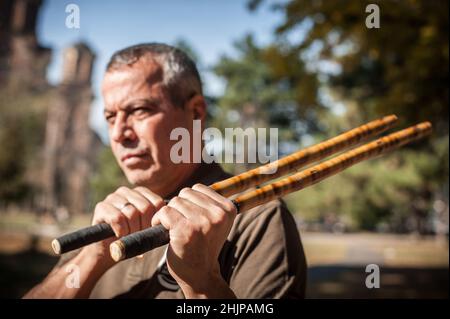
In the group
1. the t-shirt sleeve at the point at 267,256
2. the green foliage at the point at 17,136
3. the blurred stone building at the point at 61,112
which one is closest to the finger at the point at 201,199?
the t-shirt sleeve at the point at 267,256

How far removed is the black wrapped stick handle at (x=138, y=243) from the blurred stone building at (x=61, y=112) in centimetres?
4240

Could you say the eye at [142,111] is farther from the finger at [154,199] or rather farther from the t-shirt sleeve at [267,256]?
the t-shirt sleeve at [267,256]

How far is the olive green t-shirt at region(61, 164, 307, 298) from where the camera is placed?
1.42 metres

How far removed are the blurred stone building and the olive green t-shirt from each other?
1644 inches

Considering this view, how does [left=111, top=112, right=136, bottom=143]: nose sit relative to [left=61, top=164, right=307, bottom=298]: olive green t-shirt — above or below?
above

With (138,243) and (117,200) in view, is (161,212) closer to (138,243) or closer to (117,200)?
(138,243)

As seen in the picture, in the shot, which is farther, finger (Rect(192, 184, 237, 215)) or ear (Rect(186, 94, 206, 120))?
ear (Rect(186, 94, 206, 120))

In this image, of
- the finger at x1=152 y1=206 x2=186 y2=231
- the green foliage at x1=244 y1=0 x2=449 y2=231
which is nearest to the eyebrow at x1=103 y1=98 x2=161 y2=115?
the finger at x1=152 y1=206 x2=186 y2=231

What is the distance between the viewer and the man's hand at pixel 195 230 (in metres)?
1.08

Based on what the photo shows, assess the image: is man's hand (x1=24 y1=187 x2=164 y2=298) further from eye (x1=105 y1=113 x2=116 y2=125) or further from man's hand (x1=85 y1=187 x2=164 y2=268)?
eye (x1=105 y1=113 x2=116 y2=125)

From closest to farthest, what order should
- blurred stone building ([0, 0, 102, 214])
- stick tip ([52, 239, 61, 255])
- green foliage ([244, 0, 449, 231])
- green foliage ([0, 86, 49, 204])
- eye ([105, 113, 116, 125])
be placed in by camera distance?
stick tip ([52, 239, 61, 255]) < eye ([105, 113, 116, 125]) < green foliage ([244, 0, 449, 231]) < green foliage ([0, 86, 49, 204]) < blurred stone building ([0, 0, 102, 214])

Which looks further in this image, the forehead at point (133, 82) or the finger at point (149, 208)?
the forehead at point (133, 82)

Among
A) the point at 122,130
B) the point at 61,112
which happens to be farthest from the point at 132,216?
the point at 61,112
